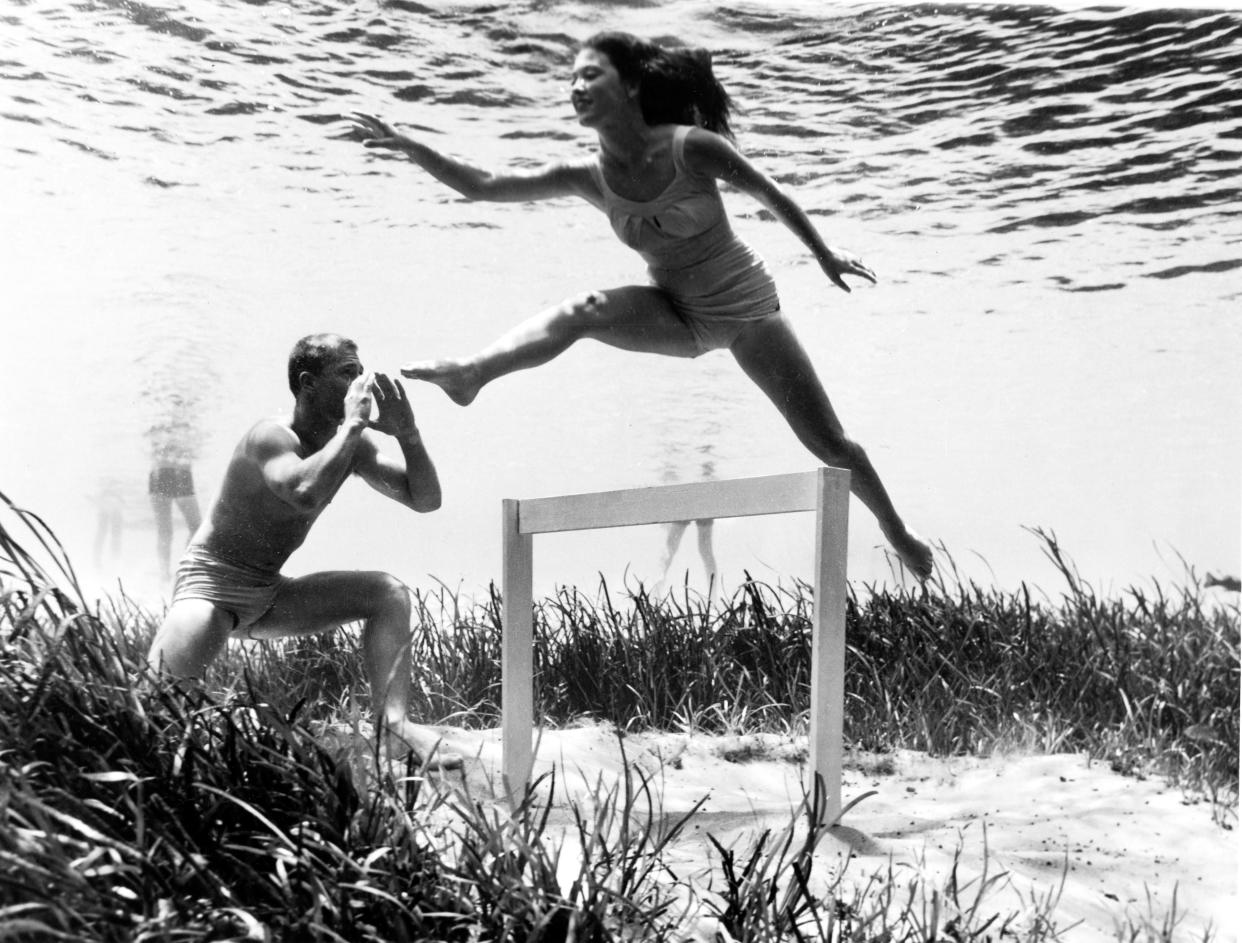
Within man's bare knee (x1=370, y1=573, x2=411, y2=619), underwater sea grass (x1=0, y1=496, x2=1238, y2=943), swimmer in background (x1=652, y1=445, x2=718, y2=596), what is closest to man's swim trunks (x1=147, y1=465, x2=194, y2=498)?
swimmer in background (x1=652, y1=445, x2=718, y2=596)

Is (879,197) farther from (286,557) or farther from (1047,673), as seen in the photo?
(286,557)

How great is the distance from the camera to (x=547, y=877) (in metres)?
1.67

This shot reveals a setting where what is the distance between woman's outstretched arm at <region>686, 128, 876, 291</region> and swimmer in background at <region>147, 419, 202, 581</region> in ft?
11.0

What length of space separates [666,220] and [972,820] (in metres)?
1.71

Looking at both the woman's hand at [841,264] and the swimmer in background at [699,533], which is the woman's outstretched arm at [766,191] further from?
the swimmer in background at [699,533]

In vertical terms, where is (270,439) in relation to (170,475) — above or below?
above

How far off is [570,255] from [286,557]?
7.24 ft

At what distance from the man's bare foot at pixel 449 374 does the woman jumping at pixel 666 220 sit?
0.59ft

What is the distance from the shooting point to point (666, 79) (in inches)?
121

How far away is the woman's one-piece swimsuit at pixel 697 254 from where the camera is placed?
300 cm

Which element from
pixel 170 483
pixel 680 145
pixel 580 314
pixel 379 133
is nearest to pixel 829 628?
pixel 580 314

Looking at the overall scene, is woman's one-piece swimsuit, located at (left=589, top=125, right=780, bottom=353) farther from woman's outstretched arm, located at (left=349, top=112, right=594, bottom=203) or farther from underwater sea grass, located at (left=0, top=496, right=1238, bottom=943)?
underwater sea grass, located at (left=0, top=496, right=1238, bottom=943)

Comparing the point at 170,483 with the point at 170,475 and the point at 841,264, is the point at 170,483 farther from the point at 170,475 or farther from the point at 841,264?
the point at 841,264

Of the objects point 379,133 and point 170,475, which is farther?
point 170,475
